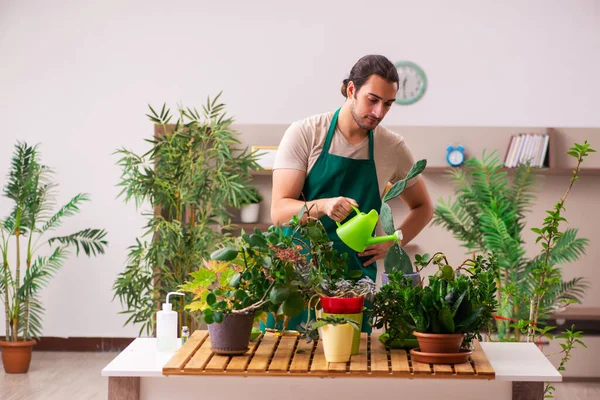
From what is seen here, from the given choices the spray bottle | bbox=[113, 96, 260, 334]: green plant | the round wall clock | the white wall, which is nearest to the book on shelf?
the white wall

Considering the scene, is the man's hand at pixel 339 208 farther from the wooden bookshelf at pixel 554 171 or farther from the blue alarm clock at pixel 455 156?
the blue alarm clock at pixel 455 156

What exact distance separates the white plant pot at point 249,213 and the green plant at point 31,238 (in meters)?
1.02

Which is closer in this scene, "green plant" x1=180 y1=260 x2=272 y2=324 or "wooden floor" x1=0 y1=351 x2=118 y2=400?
"green plant" x1=180 y1=260 x2=272 y2=324

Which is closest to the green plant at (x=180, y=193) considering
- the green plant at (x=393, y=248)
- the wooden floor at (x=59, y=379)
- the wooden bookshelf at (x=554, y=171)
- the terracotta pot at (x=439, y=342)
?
the wooden floor at (x=59, y=379)

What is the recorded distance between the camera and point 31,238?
6.09m

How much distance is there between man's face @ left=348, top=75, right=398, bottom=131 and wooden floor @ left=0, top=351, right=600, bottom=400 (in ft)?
9.89

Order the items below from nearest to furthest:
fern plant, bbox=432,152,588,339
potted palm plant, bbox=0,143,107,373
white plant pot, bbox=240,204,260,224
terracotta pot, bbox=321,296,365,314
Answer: terracotta pot, bbox=321,296,365,314, fern plant, bbox=432,152,588,339, potted palm plant, bbox=0,143,107,373, white plant pot, bbox=240,204,260,224

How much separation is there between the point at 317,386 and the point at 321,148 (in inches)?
41.9

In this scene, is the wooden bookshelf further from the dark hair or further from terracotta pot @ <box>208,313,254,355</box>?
terracotta pot @ <box>208,313,254,355</box>

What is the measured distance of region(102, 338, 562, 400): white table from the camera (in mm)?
1892

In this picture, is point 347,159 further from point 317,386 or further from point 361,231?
point 317,386

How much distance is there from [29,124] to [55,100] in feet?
0.91

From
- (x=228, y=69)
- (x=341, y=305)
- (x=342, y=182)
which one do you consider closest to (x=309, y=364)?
(x=341, y=305)

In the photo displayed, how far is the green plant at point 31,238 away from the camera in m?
5.64
